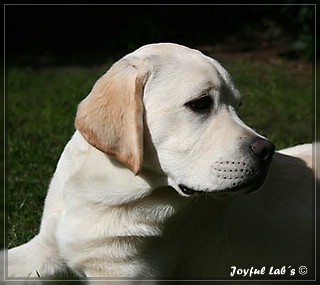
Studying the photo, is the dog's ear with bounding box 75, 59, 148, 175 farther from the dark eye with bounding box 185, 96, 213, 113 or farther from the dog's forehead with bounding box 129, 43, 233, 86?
the dark eye with bounding box 185, 96, 213, 113

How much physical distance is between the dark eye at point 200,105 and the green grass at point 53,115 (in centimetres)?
88

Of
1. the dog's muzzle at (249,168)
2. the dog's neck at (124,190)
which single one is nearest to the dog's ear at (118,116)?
the dog's neck at (124,190)

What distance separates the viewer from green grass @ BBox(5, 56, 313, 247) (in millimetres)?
5500

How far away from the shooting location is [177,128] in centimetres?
343

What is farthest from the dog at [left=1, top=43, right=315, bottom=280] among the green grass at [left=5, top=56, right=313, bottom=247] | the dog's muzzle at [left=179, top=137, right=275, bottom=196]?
the green grass at [left=5, top=56, right=313, bottom=247]

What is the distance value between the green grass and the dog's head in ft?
2.94

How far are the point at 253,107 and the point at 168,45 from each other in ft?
17.4

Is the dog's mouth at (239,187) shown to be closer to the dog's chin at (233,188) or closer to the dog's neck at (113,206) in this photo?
the dog's chin at (233,188)

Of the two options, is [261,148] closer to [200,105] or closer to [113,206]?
[200,105]

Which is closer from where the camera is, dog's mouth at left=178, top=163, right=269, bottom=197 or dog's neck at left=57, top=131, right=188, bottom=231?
dog's mouth at left=178, top=163, right=269, bottom=197

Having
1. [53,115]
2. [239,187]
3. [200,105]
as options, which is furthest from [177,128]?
[53,115]

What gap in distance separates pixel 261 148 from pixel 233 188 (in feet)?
0.67

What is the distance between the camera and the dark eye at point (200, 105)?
346cm

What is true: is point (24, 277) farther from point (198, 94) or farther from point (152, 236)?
point (198, 94)
